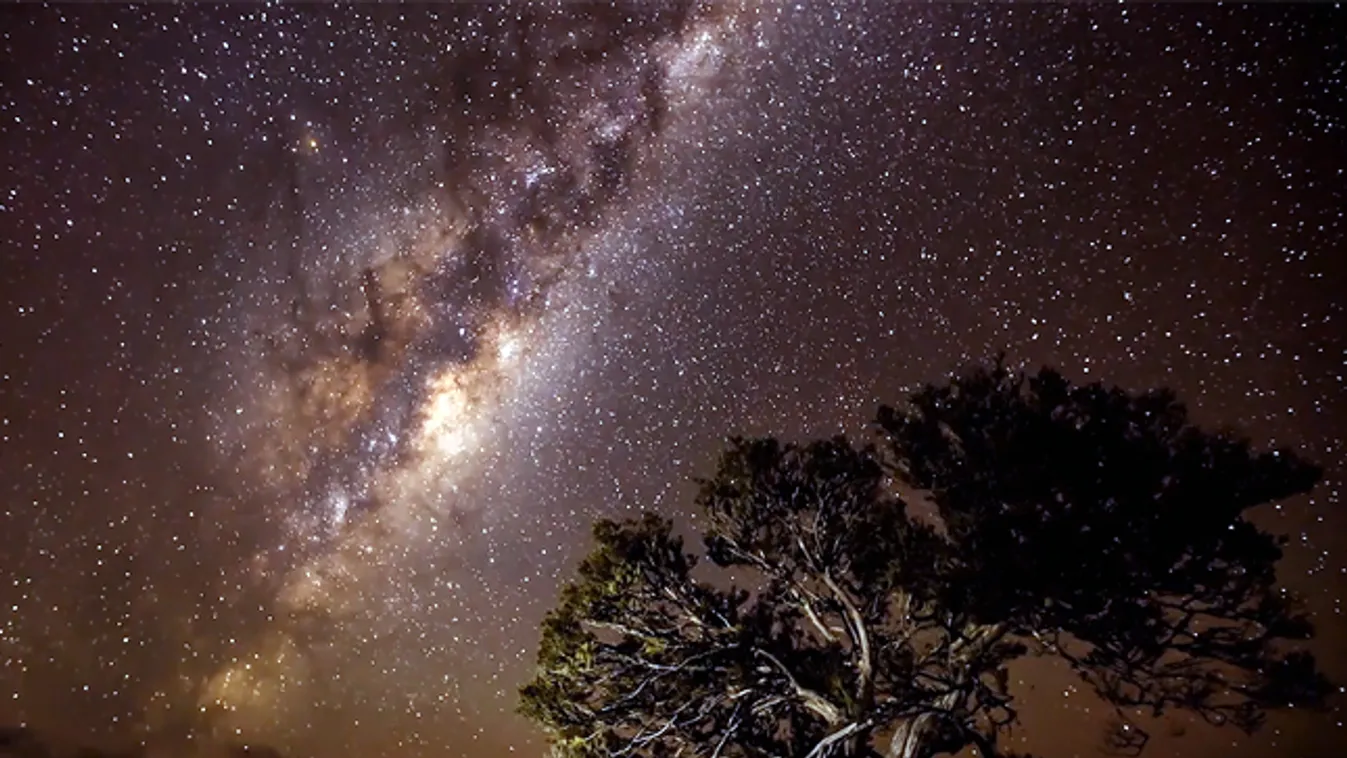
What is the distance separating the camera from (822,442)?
34.4 feet

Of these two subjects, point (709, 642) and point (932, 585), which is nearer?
point (932, 585)

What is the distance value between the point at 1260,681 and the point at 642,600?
6.43 metres

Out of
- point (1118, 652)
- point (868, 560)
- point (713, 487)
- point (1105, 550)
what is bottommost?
point (1118, 652)

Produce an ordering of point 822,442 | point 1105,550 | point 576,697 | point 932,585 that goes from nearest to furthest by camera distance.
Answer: point 1105,550 → point 932,585 → point 576,697 → point 822,442

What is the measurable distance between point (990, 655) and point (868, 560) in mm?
1715

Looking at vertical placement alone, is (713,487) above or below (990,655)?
above

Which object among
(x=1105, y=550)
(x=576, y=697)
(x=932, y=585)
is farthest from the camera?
(x=576, y=697)

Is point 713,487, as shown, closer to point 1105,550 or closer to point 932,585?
point 932,585

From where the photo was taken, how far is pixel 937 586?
8812mm

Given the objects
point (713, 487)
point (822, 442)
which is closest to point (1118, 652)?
point (822, 442)

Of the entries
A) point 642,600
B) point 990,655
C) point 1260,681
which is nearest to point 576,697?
point 642,600

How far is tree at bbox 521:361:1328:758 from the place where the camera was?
8336mm

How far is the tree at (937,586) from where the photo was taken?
834cm

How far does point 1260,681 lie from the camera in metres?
8.48
